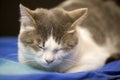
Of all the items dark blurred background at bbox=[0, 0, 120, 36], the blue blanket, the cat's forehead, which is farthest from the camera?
dark blurred background at bbox=[0, 0, 120, 36]

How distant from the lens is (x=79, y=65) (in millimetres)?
1403

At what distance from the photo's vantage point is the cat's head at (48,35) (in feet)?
4.02

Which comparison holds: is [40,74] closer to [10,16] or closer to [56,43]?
[56,43]

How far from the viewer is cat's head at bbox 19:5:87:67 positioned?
123cm

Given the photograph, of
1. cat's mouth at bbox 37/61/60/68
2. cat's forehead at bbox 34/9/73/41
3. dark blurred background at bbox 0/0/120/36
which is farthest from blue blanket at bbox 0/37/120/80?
dark blurred background at bbox 0/0/120/36

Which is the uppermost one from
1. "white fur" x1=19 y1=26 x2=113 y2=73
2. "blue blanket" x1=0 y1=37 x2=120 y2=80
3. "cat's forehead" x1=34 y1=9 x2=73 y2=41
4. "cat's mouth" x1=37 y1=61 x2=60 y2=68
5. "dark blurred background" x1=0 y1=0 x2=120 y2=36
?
"dark blurred background" x1=0 y1=0 x2=120 y2=36

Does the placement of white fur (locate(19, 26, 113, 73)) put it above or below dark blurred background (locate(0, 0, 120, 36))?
below

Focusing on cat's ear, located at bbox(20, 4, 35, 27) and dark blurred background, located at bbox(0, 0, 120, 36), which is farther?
dark blurred background, located at bbox(0, 0, 120, 36)

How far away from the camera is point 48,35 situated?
49.3 inches

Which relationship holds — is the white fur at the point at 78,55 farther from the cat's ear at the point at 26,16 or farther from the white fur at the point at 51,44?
the cat's ear at the point at 26,16

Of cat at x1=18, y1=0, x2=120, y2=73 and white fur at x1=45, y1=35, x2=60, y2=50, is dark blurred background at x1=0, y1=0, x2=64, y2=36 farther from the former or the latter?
white fur at x1=45, y1=35, x2=60, y2=50

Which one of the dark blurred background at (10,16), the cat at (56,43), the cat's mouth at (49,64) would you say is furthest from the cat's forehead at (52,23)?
the dark blurred background at (10,16)

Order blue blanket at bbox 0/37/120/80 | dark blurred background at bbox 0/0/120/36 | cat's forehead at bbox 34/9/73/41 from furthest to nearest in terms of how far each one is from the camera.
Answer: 1. dark blurred background at bbox 0/0/120/36
2. cat's forehead at bbox 34/9/73/41
3. blue blanket at bbox 0/37/120/80

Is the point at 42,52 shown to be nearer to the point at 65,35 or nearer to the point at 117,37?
the point at 65,35
